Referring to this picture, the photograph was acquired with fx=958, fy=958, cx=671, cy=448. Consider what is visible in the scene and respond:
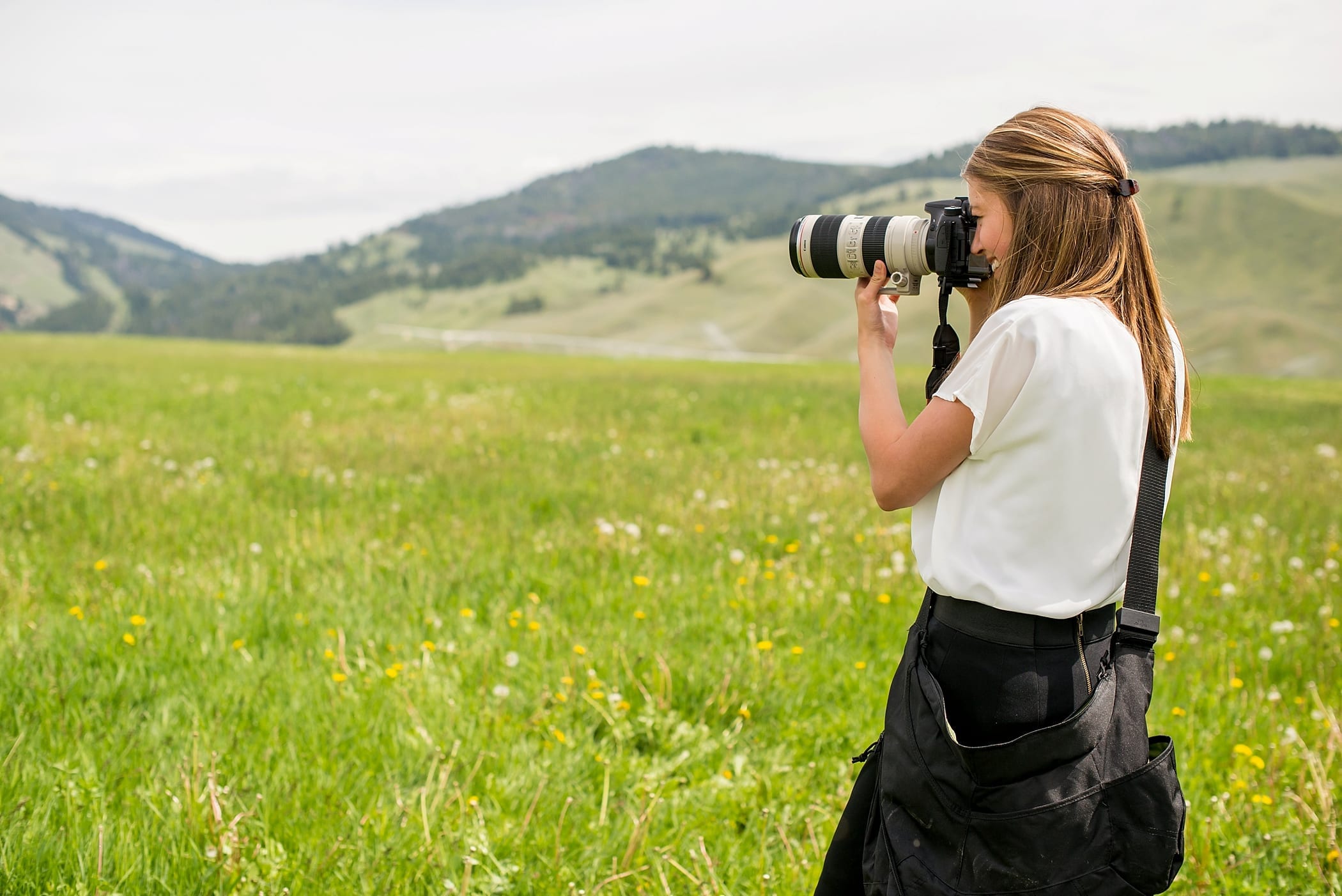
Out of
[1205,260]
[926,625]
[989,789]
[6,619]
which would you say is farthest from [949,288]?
[1205,260]

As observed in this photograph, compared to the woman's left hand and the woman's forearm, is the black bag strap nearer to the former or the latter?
the woman's forearm

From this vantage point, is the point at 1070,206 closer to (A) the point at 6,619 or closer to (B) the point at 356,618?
(B) the point at 356,618

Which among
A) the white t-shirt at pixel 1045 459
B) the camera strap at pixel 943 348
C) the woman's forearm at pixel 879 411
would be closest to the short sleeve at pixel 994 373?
the white t-shirt at pixel 1045 459

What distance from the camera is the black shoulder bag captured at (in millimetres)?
2104

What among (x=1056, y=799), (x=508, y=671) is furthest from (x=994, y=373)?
(x=508, y=671)

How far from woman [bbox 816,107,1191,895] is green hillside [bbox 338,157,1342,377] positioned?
89151 millimetres

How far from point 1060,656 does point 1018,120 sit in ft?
4.22

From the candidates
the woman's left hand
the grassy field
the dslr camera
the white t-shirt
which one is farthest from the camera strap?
the grassy field

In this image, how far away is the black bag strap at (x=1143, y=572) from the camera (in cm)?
222

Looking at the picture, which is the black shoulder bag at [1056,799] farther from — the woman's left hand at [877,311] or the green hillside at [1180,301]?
the green hillside at [1180,301]

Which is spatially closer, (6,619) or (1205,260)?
(6,619)

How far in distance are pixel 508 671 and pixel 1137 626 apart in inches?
124

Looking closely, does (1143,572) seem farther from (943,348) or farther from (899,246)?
(899,246)

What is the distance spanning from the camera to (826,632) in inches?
213
